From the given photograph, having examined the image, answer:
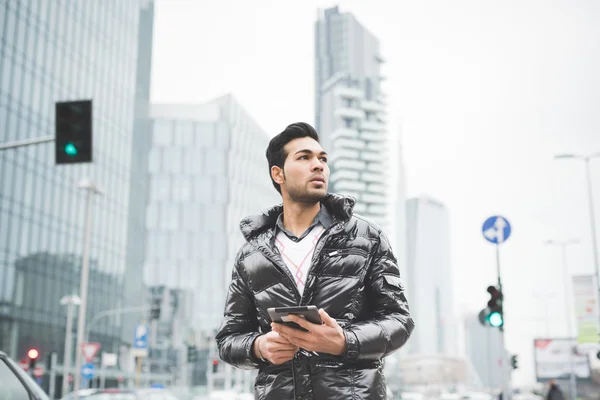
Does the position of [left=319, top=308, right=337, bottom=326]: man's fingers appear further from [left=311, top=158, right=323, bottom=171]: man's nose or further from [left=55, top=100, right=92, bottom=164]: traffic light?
[left=55, top=100, right=92, bottom=164]: traffic light

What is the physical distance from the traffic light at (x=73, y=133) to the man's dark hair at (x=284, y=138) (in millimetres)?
9349

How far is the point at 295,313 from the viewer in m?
2.34

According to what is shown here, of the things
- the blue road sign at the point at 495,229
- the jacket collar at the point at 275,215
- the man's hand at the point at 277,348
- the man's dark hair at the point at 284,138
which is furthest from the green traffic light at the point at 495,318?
the man's hand at the point at 277,348

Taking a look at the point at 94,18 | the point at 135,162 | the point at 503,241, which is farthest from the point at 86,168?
the point at 503,241

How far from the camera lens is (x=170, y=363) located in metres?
78.4

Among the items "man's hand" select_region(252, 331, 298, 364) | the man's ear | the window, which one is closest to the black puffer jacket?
"man's hand" select_region(252, 331, 298, 364)

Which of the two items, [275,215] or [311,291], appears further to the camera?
[275,215]

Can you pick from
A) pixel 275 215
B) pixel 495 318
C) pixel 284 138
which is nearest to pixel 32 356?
pixel 495 318

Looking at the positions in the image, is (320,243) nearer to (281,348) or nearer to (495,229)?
(281,348)

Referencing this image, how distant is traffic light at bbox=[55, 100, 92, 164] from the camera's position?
11.8 metres

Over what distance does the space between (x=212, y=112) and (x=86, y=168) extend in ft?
138

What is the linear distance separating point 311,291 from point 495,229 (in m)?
14.3

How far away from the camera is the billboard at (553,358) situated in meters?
56.0

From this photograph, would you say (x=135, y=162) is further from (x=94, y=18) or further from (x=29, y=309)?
(x=29, y=309)
